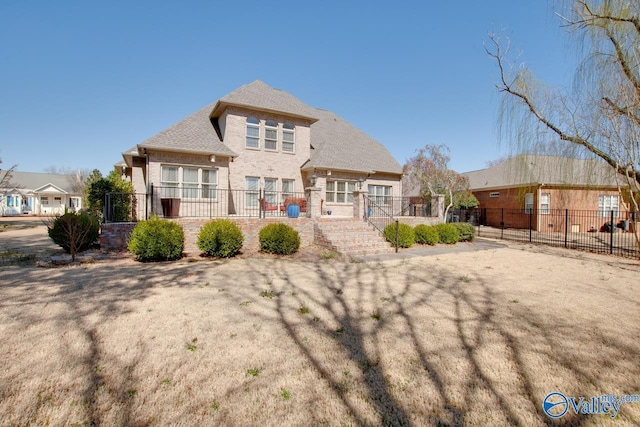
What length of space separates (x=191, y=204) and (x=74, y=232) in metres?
5.97

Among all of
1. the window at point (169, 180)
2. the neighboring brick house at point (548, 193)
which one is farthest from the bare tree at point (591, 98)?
the window at point (169, 180)

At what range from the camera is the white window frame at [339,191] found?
17.7 metres

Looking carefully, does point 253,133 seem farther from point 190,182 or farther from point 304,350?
point 304,350

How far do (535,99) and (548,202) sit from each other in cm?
1428

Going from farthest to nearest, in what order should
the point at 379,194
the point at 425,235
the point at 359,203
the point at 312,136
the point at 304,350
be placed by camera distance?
the point at 312,136
the point at 379,194
the point at 359,203
the point at 425,235
the point at 304,350

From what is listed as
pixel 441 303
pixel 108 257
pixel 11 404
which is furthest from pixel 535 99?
pixel 108 257

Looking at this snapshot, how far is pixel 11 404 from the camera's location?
2541mm

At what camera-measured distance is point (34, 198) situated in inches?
1646

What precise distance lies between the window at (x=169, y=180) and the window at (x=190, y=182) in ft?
1.14

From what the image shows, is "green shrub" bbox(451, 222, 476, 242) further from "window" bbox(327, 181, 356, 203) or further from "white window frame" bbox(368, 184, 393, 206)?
"window" bbox(327, 181, 356, 203)

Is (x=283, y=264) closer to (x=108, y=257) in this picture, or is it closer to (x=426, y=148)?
(x=108, y=257)

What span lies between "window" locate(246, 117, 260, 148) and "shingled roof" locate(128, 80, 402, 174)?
0.78 metres

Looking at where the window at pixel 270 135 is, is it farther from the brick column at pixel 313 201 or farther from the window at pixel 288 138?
the brick column at pixel 313 201

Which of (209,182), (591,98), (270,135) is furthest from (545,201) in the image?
(209,182)
